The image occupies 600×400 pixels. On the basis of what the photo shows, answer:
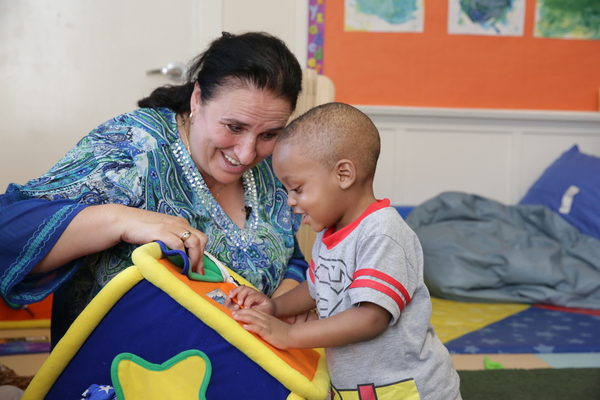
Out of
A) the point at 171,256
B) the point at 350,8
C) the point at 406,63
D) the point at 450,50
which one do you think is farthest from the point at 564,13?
the point at 171,256

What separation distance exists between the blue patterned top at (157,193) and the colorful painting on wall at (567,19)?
258 cm

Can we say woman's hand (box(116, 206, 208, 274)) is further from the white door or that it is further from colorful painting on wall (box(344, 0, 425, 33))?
colorful painting on wall (box(344, 0, 425, 33))

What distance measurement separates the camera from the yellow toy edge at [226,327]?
0.94m

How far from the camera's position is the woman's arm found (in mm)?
1149

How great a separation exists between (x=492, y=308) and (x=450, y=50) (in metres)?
1.53

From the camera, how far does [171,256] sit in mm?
1078

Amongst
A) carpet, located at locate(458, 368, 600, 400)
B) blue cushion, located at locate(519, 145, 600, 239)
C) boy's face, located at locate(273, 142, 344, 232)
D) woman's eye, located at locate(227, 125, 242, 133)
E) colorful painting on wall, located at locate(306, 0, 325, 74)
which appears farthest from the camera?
colorful painting on wall, located at locate(306, 0, 325, 74)

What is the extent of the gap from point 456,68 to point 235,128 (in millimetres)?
2405

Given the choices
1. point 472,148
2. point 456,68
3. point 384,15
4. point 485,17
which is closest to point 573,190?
point 472,148

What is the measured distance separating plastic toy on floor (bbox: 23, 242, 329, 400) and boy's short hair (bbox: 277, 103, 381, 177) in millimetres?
354

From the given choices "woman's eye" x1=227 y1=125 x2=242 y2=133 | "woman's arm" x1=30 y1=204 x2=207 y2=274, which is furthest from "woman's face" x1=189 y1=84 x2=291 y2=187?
"woman's arm" x1=30 y1=204 x2=207 y2=274

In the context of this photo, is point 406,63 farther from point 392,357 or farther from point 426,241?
point 392,357

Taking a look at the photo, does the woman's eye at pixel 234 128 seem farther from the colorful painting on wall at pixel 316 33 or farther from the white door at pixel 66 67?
the colorful painting on wall at pixel 316 33

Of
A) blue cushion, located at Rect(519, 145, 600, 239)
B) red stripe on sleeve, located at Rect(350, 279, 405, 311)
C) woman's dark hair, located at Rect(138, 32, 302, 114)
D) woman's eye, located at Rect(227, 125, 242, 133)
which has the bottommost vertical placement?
blue cushion, located at Rect(519, 145, 600, 239)
